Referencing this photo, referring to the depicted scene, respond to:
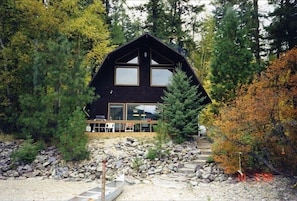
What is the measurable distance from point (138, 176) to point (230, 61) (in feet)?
25.1

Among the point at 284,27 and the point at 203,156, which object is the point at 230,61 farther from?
the point at 203,156

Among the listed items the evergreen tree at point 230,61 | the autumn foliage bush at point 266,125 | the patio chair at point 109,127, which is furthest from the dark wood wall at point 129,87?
the autumn foliage bush at point 266,125

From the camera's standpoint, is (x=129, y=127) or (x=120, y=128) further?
(x=120, y=128)

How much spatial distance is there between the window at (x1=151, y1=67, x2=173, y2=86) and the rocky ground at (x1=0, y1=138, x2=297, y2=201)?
15.1 ft

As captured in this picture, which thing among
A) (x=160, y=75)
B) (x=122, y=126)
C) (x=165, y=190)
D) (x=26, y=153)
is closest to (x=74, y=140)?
(x=26, y=153)

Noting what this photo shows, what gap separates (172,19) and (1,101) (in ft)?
47.6

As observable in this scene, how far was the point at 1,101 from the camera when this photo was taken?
632 inches

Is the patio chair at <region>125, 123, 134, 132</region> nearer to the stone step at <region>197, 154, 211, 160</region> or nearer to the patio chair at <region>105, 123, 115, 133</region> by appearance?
the patio chair at <region>105, 123, 115, 133</region>

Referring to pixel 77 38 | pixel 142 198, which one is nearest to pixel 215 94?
pixel 142 198

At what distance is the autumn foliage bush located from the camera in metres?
10.1

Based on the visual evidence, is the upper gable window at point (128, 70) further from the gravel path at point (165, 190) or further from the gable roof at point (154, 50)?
the gravel path at point (165, 190)

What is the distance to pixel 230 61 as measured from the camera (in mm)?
16406

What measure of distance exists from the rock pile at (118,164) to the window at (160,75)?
4.73 meters

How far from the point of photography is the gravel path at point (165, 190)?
404 inches
